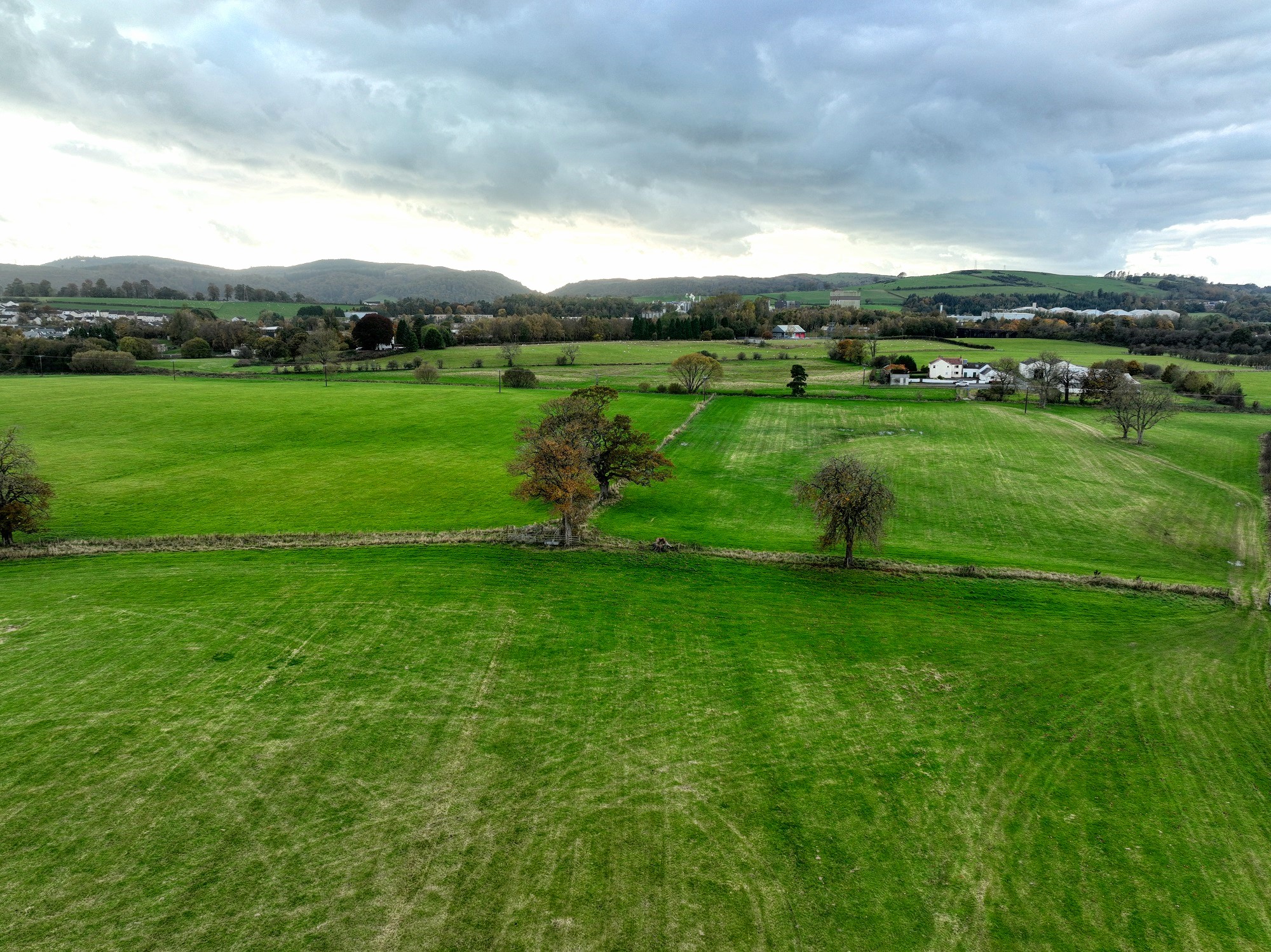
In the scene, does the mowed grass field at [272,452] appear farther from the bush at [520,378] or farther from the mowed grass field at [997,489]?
the mowed grass field at [997,489]

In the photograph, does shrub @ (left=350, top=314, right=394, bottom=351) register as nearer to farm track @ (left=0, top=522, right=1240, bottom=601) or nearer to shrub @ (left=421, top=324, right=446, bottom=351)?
shrub @ (left=421, top=324, right=446, bottom=351)

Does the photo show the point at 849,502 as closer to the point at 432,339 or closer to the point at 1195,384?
the point at 1195,384

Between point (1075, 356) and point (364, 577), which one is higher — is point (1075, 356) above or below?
above

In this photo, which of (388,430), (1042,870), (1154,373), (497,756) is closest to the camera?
(1042,870)

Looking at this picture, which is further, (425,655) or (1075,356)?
(1075,356)

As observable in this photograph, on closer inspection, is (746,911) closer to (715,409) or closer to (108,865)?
(108,865)

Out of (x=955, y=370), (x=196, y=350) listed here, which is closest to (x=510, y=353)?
(x=196, y=350)

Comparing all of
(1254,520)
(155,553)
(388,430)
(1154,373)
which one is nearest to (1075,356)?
(1154,373)

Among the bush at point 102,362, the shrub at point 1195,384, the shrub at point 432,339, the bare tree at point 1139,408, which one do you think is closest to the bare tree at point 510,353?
the shrub at point 432,339
